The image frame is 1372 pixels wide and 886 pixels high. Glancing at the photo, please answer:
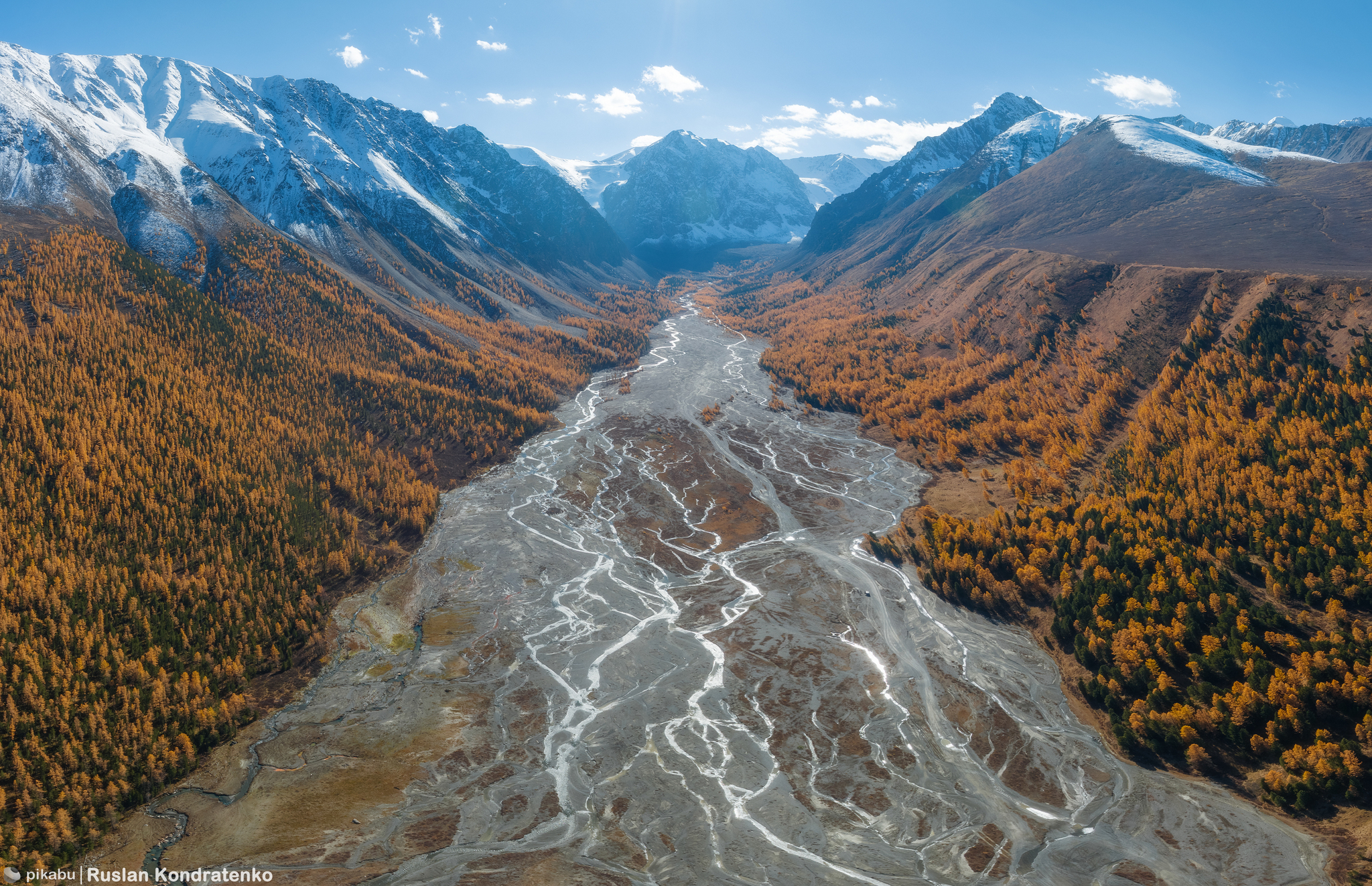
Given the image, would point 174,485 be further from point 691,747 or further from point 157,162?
point 157,162

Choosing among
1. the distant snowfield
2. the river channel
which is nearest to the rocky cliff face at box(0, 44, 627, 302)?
the river channel

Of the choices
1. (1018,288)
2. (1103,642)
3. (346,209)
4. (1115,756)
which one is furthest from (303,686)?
(346,209)

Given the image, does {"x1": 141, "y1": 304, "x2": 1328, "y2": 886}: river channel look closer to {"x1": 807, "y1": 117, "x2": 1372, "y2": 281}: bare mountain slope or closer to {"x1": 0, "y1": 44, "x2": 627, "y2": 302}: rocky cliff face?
{"x1": 807, "y1": 117, "x2": 1372, "y2": 281}: bare mountain slope

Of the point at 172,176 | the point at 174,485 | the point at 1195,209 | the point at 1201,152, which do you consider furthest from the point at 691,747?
the point at 1201,152

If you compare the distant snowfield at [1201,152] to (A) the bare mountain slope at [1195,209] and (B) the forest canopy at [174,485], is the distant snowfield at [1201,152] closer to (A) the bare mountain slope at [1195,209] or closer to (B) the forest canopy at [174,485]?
(A) the bare mountain slope at [1195,209]

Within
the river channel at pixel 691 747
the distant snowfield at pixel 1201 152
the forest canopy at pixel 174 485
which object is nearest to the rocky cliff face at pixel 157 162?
the forest canopy at pixel 174 485

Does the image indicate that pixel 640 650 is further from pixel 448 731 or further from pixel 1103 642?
pixel 1103 642

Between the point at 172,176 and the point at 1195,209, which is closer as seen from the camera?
the point at 1195,209
